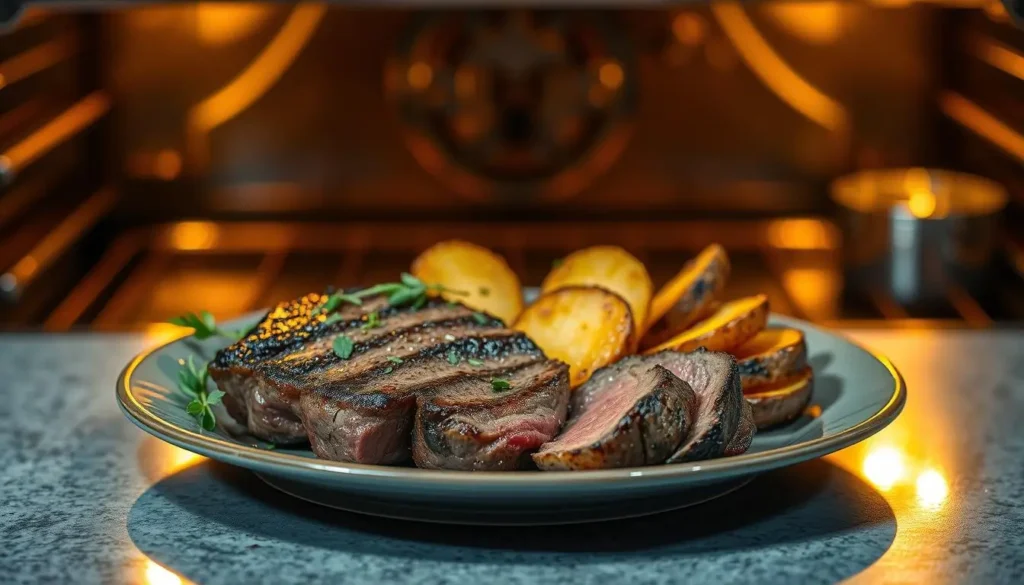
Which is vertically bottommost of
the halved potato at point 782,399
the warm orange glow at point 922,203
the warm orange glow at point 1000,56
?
the warm orange glow at point 922,203

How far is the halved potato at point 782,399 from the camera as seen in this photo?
143cm

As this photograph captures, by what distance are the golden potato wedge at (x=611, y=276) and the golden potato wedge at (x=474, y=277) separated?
1.9 inches

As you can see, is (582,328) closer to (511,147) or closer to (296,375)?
(296,375)

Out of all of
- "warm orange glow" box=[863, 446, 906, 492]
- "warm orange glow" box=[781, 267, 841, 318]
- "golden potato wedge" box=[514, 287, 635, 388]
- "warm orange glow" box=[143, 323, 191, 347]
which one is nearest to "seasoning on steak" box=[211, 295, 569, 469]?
"golden potato wedge" box=[514, 287, 635, 388]

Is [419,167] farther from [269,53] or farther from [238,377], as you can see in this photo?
[238,377]

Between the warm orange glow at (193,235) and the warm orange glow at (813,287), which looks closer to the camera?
the warm orange glow at (813,287)

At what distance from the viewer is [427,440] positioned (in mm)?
1226

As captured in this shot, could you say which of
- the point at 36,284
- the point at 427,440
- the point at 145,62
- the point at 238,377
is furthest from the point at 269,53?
the point at 427,440

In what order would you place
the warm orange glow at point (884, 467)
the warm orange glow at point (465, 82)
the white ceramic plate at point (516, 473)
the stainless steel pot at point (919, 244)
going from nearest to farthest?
the white ceramic plate at point (516, 473)
the warm orange glow at point (884, 467)
the stainless steel pot at point (919, 244)
the warm orange glow at point (465, 82)

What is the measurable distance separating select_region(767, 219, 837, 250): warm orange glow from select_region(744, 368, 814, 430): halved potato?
159cm

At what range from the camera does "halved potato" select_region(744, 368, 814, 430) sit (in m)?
1.43

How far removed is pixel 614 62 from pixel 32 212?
1.17 meters

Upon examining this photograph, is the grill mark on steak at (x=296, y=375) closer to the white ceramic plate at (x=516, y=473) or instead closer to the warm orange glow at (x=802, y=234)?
the white ceramic plate at (x=516, y=473)

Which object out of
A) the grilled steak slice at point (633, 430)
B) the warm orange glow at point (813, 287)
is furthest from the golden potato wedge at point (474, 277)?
the warm orange glow at point (813, 287)
